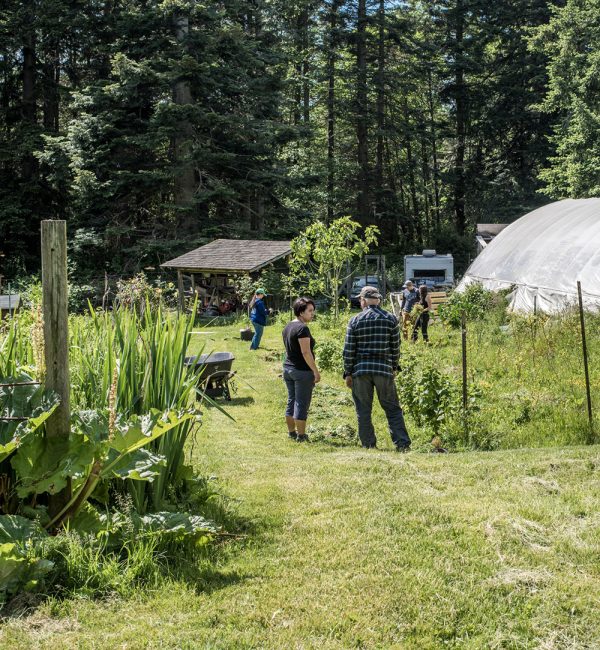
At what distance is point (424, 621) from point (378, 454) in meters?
3.40

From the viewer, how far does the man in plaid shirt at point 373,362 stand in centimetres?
742

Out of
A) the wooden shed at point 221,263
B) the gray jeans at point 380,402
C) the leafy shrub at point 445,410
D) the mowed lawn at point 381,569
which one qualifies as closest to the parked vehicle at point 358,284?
the wooden shed at point 221,263

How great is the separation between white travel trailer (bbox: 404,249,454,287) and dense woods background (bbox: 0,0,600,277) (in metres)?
5.91

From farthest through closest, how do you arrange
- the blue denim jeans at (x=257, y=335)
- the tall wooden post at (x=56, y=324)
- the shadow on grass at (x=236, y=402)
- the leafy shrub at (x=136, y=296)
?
1. the blue denim jeans at (x=257, y=335)
2. the shadow on grass at (x=236, y=402)
3. the leafy shrub at (x=136, y=296)
4. the tall wooden post at (x=56, y=324)

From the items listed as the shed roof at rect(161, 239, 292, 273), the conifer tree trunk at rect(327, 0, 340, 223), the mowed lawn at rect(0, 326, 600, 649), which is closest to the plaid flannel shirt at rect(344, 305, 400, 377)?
the mowed lawn at rect(0, 326, 600, 649)

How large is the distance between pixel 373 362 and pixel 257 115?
26.9 m

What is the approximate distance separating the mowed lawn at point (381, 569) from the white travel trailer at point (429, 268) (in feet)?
74.8

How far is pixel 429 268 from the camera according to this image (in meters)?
28.8

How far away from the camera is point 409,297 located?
53.4 ft

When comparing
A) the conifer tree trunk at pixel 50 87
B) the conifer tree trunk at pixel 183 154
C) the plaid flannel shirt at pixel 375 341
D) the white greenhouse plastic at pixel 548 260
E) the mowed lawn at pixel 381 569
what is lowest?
the mowed lawn at pixel 381 569

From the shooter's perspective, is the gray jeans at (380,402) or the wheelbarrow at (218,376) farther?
the wheelbarrow at (218,376)

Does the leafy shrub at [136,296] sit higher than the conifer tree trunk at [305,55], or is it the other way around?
the conifer tree trunk at [305,55]

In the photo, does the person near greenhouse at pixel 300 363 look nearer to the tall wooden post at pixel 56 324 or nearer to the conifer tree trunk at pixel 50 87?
the tall wooden post at pixel 56 324

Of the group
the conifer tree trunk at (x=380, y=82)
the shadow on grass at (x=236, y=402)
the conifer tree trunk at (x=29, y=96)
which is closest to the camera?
the shadow on grass at (x=236, y=402)
